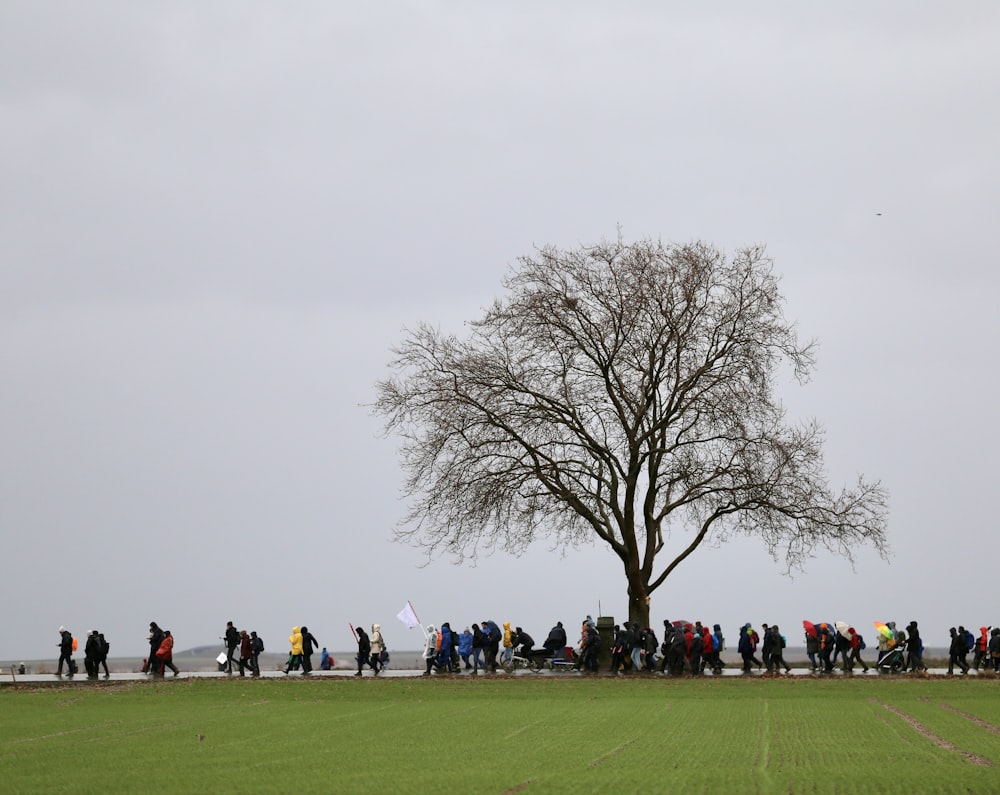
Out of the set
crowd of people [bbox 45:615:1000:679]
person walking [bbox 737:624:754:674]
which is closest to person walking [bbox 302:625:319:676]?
crowd of people [bbox 45:615:1000:679]

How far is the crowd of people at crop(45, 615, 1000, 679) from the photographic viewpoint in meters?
40.9

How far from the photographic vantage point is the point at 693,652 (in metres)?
40.2

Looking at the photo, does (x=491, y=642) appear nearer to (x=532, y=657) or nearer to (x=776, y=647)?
(x=532, y=657)

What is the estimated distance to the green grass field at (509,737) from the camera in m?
15.5

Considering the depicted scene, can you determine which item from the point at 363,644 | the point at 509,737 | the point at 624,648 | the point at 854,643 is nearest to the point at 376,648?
the point at 363,644

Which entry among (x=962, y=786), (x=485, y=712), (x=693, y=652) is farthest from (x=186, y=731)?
(x=693, y=652)

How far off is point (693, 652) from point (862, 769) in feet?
79.2

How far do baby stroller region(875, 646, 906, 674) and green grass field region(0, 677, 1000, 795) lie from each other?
230 inches

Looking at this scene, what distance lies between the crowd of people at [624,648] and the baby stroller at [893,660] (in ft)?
0.10

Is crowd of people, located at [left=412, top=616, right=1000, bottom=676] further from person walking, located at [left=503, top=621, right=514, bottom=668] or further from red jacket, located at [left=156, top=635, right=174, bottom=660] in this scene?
red jacket, located at [left=156, top=635, right=174, bottom=660]

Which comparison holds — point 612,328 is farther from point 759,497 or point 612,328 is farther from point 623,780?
point 623,780

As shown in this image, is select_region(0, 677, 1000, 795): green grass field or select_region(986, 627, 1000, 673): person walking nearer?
select_region(0, 677, 1000, 795): green grass field

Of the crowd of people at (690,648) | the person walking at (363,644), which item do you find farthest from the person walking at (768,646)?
the person walking at (363,644)

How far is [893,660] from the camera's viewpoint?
4178cm
